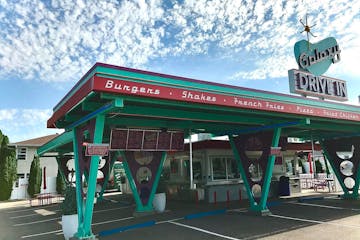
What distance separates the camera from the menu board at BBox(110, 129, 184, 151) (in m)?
10.5

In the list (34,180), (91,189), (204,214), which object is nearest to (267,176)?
(204,214)

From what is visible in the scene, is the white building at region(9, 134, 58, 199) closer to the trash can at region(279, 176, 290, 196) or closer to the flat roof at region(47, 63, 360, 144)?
the flat roof at region(47, 63, 360, 144)

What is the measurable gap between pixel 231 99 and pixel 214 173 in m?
9.00

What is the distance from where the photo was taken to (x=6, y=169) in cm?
2667

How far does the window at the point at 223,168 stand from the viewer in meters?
17.2

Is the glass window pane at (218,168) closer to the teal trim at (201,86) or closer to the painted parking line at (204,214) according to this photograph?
the painted parking line at (204,214)

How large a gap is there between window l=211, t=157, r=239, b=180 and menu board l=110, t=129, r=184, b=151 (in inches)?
213

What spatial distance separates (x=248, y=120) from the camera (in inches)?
446

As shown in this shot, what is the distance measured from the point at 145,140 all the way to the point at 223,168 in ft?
25.2

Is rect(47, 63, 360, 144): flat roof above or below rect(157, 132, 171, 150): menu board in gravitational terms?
above

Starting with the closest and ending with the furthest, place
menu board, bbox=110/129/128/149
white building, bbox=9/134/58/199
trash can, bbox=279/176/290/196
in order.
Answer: menu board, bbox=110/129/128/149, trash can, bbox=279/176/290/196, white building, bbox=9/134/58/199

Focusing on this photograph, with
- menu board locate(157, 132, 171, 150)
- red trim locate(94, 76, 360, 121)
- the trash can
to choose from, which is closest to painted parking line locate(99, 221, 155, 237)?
menu board locate(157, 132, 171, 150)

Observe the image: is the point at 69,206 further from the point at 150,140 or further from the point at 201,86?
the point at 201,86

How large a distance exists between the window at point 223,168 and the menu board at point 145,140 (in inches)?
213
